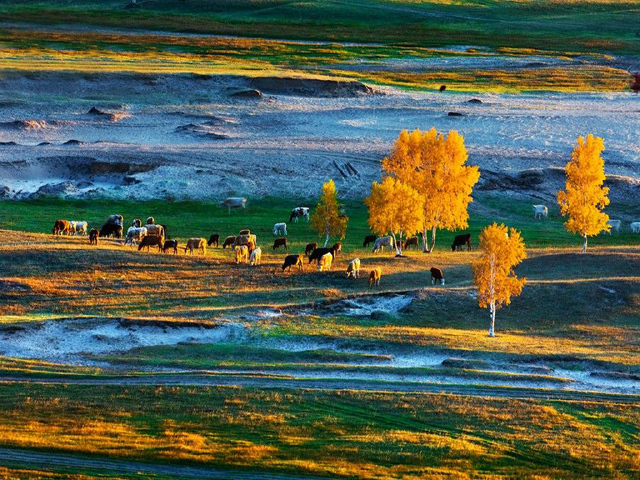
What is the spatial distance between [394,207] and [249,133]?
123 feet

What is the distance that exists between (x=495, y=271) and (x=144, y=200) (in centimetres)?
3546

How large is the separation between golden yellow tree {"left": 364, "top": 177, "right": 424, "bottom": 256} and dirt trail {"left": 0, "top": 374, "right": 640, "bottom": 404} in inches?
862

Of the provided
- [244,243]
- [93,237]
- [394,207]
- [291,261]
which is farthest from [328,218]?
[93,237]

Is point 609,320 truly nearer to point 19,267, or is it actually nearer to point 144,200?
point 19,267

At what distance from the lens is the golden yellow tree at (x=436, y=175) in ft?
211

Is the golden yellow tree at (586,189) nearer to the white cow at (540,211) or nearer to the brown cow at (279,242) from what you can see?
the white cow at (540,211)

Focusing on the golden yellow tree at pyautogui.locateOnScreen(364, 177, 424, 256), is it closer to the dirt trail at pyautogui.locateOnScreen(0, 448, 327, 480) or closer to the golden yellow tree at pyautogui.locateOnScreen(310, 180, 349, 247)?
the golden yellow tree at pyautogui.locateOnScreen(310, 180, 349, 247)

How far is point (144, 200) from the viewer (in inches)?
3046

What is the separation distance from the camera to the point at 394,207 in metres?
60.5

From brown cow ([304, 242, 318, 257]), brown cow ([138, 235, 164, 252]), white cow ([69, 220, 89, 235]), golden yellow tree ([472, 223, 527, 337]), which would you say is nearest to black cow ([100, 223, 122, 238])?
white cow ([69, 220, 89, 235])

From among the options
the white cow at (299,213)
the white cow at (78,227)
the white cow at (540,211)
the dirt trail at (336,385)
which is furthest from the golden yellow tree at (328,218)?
the dirt trail at (336,385)

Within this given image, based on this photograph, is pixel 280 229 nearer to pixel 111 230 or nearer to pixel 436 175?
pixel 436 175

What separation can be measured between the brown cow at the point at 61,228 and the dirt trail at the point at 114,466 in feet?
103

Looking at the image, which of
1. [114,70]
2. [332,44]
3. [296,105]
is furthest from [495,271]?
[332,44]
